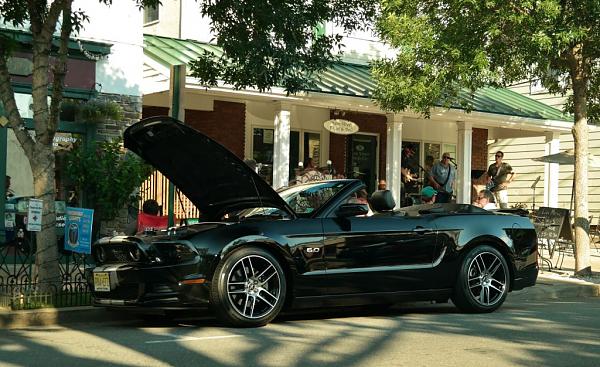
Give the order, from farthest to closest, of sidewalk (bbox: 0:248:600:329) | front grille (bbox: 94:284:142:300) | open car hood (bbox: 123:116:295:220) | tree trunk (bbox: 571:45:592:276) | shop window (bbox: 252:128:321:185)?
shop window (bbox: 252:128:321:185)
tree trunk (bbox: 571:45:592:276)
sidewalk (bbox: 0:248:600:329)
open car hood (bbox: 123:116:295:220)
front grille (bbox: 94:284:142:300)

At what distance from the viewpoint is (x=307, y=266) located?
8516 millimetres

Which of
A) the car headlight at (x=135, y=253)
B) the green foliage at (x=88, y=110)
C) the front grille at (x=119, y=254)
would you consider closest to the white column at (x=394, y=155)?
the green foliage at (x=88, y=110)

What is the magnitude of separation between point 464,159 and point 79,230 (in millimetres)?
12540

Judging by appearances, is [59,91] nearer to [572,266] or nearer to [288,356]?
[288,356]

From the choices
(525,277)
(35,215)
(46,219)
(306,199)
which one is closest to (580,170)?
(525,277)

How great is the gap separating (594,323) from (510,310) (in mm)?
1403

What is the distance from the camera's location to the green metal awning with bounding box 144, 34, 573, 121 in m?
17.1

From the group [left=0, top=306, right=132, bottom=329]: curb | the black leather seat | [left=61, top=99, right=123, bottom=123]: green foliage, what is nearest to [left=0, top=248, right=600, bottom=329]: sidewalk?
[left=0, top=306, right=132, bottom=329]: curb

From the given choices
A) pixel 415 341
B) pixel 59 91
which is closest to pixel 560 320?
pixel 415 341

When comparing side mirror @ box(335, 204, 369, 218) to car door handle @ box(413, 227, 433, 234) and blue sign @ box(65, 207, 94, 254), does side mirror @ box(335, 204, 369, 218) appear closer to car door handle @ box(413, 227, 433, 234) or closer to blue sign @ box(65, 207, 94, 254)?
car door handle @ box(413, 227, 433, 234)

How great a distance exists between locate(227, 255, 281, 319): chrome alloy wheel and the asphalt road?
0.22 meters

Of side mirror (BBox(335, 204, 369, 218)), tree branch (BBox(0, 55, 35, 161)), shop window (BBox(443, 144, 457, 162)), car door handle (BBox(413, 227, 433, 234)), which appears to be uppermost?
shop window (BBox(443, 144, 457, 162))

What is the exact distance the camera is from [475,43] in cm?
1344

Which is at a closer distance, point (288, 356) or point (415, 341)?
point (288, 356)
